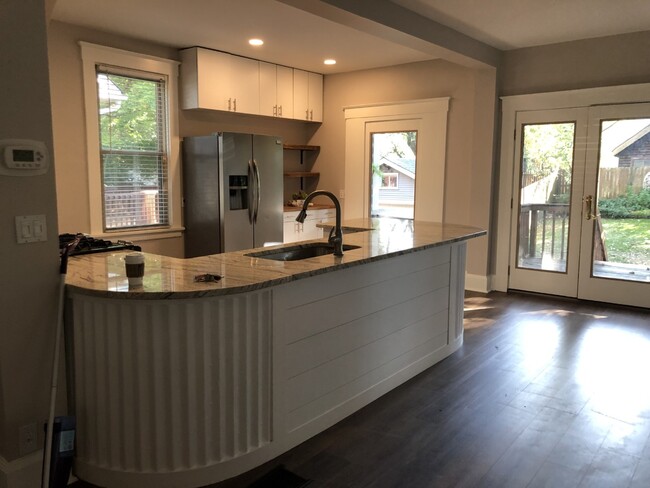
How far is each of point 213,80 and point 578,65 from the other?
3705mm

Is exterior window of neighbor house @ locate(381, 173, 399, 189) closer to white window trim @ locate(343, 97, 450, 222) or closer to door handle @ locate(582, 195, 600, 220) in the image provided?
white window trim @ locate(343, 97, 450, 222)

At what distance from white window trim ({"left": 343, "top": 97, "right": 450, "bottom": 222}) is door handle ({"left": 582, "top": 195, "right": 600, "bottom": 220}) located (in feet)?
4.95

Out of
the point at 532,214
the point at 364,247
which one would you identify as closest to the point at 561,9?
the point at 532,214

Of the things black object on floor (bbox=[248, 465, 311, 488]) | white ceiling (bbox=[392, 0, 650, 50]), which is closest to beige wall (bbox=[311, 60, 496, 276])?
white ceiling (bbox=[392, 0, 650, 50])

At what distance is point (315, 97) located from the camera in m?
6.82

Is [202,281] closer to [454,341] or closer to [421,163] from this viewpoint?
[454,341]

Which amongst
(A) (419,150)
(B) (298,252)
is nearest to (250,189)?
(A) (419,150)

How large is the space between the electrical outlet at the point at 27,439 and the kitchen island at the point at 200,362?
170 mm

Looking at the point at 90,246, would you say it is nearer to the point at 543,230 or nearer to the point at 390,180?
the point at 390,180

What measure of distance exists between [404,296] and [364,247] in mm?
441

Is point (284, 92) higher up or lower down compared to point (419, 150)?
higher up

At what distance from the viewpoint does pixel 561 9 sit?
4246 millimetres

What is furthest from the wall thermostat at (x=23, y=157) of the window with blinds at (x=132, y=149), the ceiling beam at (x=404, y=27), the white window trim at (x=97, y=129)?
the window with blinds at (x=132, y=149)

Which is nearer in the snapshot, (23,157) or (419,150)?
(23,157)
